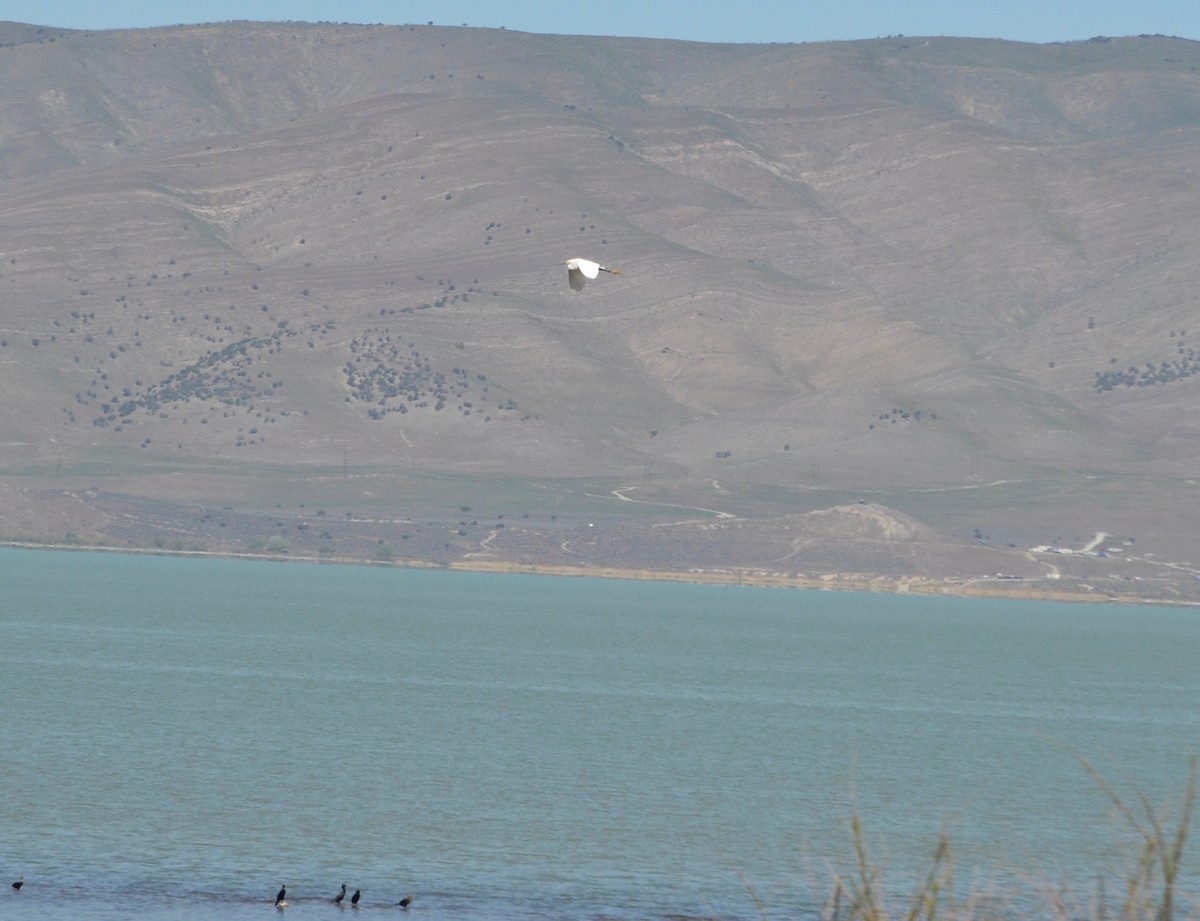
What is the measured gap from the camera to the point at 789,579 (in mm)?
173750

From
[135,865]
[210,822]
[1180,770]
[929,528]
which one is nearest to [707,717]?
[1180,770]

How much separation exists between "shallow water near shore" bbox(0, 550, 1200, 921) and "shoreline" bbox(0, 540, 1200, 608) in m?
38.5

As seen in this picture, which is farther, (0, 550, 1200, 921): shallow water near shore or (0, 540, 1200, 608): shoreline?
(0, 540, 1200, 608): shoreline

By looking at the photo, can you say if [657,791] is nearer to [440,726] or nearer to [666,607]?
[440,726]

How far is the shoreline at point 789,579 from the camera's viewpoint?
563ft

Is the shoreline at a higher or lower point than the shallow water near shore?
higher

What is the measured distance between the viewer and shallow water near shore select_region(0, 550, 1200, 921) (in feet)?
132

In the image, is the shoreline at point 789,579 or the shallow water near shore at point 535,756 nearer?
the shallow water near shore at point 535,756

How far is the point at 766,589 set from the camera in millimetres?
199625

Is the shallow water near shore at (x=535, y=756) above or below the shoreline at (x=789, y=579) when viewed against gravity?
below

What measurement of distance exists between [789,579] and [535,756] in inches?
4503

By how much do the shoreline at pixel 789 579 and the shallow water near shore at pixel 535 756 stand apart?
38481 mm

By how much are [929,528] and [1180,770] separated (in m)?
113

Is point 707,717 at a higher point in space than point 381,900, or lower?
higher
